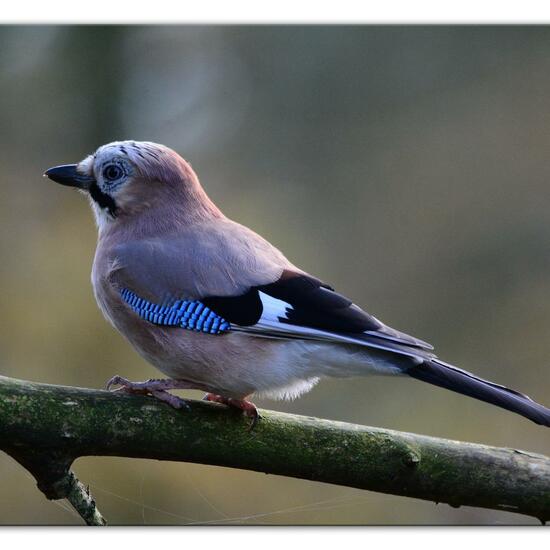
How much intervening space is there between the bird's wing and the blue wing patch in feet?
0.05

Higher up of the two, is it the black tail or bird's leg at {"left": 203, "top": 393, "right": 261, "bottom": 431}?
the black tail

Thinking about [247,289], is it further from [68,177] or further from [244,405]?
[68,177]

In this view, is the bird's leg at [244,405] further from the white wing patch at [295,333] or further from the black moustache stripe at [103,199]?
the black moustache stripe at [103,199]

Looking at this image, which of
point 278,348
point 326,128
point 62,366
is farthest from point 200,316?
point 326,128

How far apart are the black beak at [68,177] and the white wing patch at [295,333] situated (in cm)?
89

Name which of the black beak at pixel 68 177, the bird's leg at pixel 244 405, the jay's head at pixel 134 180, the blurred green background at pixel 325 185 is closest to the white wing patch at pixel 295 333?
the bird's leg at pixel 244 405

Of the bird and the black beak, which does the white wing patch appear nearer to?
the bird

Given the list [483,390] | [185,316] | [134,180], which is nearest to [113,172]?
[134,180]

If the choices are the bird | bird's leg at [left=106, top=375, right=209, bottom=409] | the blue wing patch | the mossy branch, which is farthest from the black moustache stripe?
the mossy branch

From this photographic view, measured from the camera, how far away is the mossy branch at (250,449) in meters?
2.52

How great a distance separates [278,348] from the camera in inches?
115

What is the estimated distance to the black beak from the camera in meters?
3.31

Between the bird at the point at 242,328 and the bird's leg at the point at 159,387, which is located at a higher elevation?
the bird at the point at 242,328
